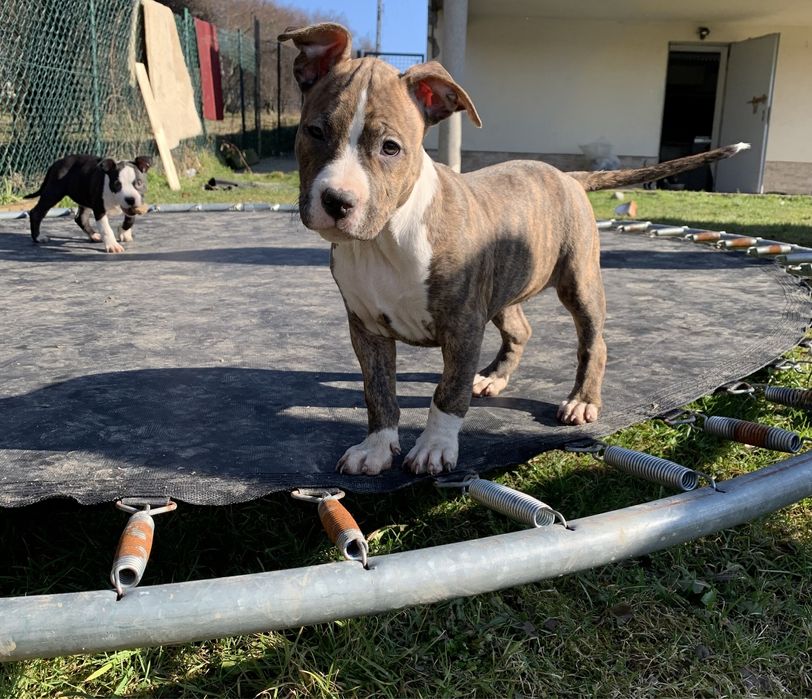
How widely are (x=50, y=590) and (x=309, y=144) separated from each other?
4.22 ft

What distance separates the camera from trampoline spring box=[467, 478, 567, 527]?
1.88 m

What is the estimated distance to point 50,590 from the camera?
2047 millimetres

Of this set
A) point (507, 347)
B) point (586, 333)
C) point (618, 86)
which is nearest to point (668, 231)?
point (507, 347)

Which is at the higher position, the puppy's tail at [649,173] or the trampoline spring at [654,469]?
the puppy's tail at [649,173]

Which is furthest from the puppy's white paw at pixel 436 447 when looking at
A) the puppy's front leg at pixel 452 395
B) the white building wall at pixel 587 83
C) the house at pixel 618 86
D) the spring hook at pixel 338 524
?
Result: the white building wall at pixel 587 83

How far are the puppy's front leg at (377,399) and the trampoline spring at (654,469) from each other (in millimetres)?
605

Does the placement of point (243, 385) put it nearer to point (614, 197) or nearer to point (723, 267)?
point (723, 267)

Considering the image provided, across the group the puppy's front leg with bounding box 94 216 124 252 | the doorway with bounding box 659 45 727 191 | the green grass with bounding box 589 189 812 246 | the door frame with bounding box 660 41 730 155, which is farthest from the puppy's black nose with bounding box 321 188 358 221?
the doorway with bounding box 659 45 727 191

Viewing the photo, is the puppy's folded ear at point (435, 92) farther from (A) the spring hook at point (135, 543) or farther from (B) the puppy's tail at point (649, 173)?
(A) the spring hook at point (135, 543)

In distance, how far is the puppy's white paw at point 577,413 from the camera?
8.49 feet

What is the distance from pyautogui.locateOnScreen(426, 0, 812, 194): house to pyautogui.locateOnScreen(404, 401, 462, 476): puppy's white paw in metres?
11.6

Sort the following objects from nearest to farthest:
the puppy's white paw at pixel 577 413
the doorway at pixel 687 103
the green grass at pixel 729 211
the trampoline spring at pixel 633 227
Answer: the puppy's white paw at pixel 577 413, the trampoline spring at pixel 633 227, the green grass at pixel 729 211, the doorway at pixel 687 103

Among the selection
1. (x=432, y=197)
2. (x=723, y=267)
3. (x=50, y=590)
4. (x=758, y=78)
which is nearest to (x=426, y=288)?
(x=432, y=197)

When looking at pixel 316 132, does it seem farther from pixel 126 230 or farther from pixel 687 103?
pixel 687 103
